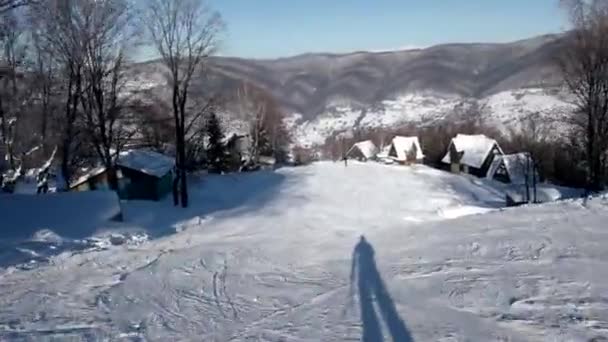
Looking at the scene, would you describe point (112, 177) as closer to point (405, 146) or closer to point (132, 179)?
point (132, 179)

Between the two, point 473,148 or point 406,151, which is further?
point 406,151

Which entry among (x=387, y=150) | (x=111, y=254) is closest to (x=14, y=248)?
(x=111, y=254)

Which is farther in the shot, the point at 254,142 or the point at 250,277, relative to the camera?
the point at 254,142


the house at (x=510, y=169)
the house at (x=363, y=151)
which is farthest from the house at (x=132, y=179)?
the house at (x=363, y=151)

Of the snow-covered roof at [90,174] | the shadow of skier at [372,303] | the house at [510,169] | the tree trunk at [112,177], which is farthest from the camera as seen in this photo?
the house at [510,169]

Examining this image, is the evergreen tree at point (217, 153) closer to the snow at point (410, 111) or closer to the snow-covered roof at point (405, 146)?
the snow-covered roof at point (405, 146)

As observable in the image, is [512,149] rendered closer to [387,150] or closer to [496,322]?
[387,150]

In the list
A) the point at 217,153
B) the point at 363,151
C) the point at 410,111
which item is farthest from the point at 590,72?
the point at 410,111
